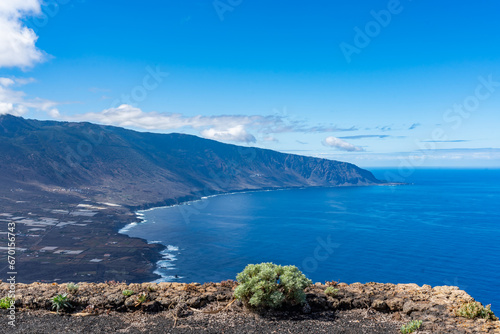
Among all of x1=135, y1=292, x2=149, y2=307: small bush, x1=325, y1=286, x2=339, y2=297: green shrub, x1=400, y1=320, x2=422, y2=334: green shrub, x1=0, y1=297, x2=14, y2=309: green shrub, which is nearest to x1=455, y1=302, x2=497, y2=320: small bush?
x1=400, y1=320, x2=422, y2=334: green shrub

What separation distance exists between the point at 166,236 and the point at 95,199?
81.4 meters

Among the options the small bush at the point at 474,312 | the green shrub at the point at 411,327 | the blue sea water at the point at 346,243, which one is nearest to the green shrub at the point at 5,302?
the green shrub at the point at 411,327

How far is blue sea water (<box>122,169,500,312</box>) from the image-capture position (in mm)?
79688

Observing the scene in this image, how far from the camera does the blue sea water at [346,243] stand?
261 ft

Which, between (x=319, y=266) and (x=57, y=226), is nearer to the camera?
(x=319, y=266)

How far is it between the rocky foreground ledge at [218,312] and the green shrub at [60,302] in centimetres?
16

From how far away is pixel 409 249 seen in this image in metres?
99.3

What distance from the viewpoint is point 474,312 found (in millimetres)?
10078

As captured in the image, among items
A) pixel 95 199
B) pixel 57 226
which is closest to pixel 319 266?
pixel 57 226

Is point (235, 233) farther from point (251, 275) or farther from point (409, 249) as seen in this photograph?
point (251, 275)

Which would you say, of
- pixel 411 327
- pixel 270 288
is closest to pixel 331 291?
pixel 270 288

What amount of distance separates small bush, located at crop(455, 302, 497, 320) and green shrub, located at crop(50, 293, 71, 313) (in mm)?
13127

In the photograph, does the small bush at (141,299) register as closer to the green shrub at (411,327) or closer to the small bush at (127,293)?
the small bush at (127,293)

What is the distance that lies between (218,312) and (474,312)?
8.25m
